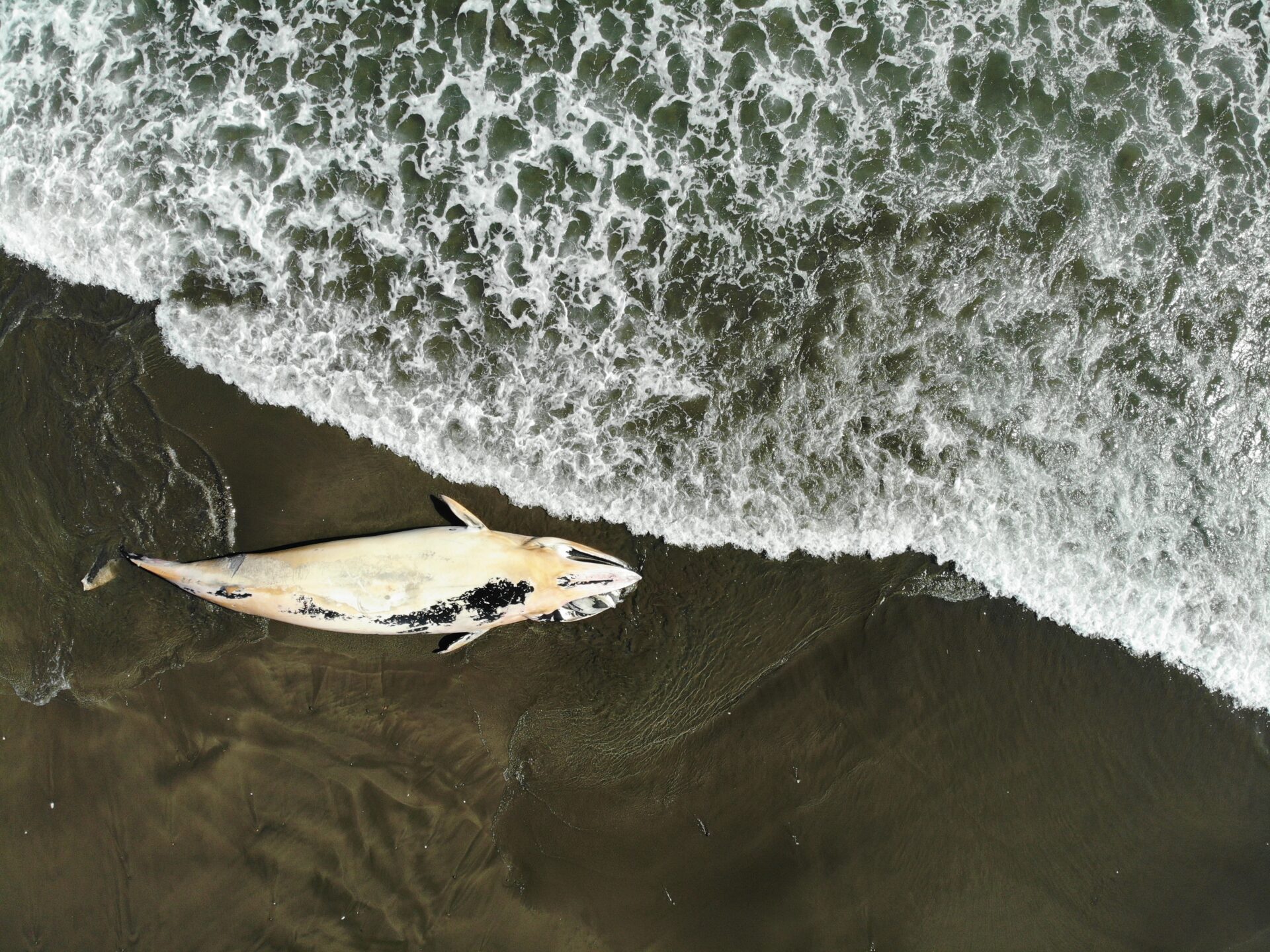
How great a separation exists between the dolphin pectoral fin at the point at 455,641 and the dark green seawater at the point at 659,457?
0.84 feet

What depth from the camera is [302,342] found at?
26.8 feet

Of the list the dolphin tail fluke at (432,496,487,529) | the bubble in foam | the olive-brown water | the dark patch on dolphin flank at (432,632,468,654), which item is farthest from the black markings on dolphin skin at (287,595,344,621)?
the bubble in foam

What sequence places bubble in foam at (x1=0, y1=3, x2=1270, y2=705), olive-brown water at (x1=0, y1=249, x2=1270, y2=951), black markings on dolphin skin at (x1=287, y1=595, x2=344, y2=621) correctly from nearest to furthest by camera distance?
black markings on dolphin skin at (x1=287, y1=595, x2=344, y2=621) < olive-brown water at (x1=0, y1=249, x2=1270, y2=951) < bubble in foam at (x1=0, y1=3, x2=1270, y2=705)

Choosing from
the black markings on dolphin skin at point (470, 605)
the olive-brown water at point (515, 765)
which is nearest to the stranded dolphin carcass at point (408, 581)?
the black markings on dolphin skin at point (470, 605)

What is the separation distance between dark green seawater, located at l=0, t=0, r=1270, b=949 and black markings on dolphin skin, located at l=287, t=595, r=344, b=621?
0.53m

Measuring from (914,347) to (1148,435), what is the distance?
2794mm

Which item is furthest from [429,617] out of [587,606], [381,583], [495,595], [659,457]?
[659,457]

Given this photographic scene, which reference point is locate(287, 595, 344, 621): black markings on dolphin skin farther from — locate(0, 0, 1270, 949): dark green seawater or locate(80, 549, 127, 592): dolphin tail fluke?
locate(80, 549, 127, 592): dolphin tail fluke

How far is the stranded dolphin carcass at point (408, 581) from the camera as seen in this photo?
7.58 metres

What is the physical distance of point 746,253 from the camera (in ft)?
27.5

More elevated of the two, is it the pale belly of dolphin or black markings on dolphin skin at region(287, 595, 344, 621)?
the pale belly of dolphin

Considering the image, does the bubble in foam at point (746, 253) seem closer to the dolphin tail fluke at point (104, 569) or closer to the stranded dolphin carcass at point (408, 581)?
the stranded dolphin carcass at point (408, 581)

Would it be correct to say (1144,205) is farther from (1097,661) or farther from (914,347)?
(1097,661)

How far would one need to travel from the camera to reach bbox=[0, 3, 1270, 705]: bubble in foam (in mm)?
8125
